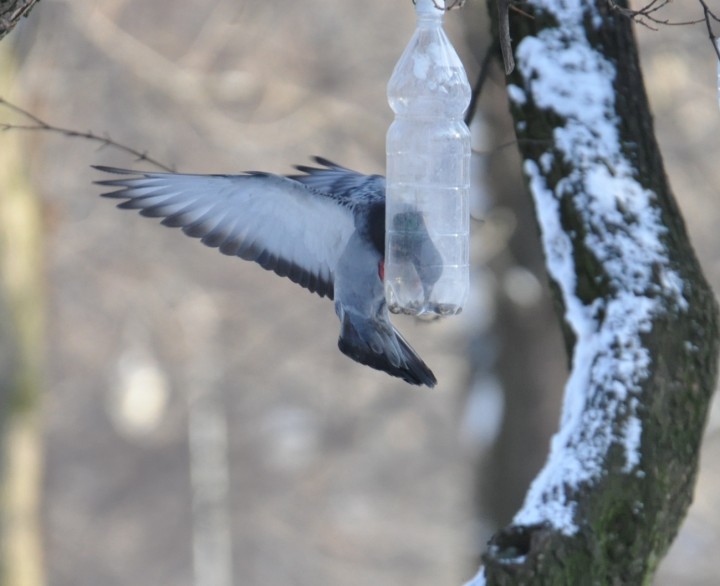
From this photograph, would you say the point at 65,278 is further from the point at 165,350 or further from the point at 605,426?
the point at 605,426

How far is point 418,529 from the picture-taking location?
1756 cm

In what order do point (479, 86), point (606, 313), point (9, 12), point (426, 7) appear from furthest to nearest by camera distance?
1. point (479, 86)
2. point (606, 313)
3. point (426, 7)
4. point (9, 12)

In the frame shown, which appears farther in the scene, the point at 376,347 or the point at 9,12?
the point at 376,347

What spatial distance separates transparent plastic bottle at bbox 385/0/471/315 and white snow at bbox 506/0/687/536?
2.49 feet

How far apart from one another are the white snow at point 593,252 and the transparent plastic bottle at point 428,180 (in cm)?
76

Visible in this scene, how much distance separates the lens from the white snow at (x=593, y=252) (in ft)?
13.6

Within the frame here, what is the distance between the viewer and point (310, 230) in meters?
4.27

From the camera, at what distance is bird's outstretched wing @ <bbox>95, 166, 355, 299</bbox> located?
13.4ft

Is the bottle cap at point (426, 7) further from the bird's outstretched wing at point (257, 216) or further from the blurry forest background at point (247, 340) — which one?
the blurry forest background at point (247, 340)

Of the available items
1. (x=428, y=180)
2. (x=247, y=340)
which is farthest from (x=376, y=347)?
(x=247, y=340)

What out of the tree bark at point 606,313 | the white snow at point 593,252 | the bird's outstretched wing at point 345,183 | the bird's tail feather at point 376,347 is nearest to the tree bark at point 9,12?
the bird's outstretched wing at point 345,183

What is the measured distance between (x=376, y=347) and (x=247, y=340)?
497 inches

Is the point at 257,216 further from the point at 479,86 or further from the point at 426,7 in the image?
the point at 479,86

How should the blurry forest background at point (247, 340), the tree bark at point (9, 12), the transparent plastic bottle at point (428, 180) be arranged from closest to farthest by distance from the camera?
the tree bark at point (9, 12) < the transparent plastic bottle at point (428, 180) < the blurry forest background at point (247, 340)
